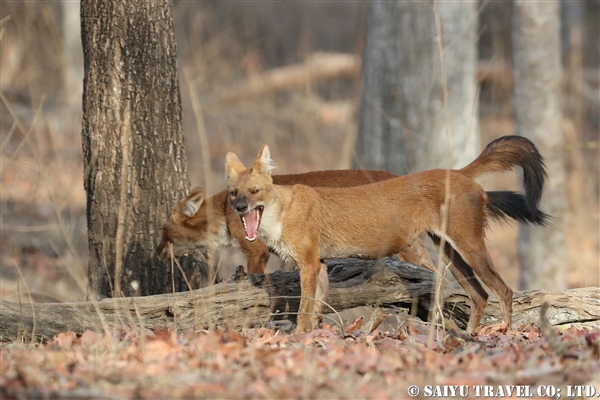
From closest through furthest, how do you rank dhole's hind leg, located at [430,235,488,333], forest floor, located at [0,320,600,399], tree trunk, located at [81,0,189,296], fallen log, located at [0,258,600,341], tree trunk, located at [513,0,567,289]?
forest floor, located at [0,320,600,399], fallen log, located at [0,258,600,341], dhole's hind leg, located at [430,235,488,333], tree trunk, located at [81,0,189,296], tree trunk, located at [513,0,567,289]

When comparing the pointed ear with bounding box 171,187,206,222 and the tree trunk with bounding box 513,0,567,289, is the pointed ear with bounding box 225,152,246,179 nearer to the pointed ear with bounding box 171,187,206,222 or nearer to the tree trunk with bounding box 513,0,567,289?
the pointed ear with bounding box 171,187,206,222

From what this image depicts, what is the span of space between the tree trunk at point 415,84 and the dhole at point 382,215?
3035 mm

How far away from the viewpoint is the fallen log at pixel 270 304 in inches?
192

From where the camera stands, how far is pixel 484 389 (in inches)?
134

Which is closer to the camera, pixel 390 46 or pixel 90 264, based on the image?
pixel 90 264

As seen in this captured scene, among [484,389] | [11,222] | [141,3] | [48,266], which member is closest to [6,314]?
[141,3]

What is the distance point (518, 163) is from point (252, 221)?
223cm

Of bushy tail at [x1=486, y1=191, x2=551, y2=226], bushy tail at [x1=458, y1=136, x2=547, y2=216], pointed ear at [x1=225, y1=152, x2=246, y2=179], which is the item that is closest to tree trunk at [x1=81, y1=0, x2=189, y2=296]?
pointed ear at [x1=225, y1=152, x2=246, y2=179]

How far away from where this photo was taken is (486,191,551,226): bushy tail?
582cm

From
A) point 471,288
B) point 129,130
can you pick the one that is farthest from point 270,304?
point 129,130

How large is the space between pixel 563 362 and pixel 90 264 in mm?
4019

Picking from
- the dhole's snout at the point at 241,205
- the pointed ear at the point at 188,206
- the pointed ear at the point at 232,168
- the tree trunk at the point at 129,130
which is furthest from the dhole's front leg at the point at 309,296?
the tree trunk at the point at 129,130

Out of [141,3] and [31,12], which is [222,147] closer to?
[31,12]

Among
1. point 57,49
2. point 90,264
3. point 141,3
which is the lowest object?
point 90,264
